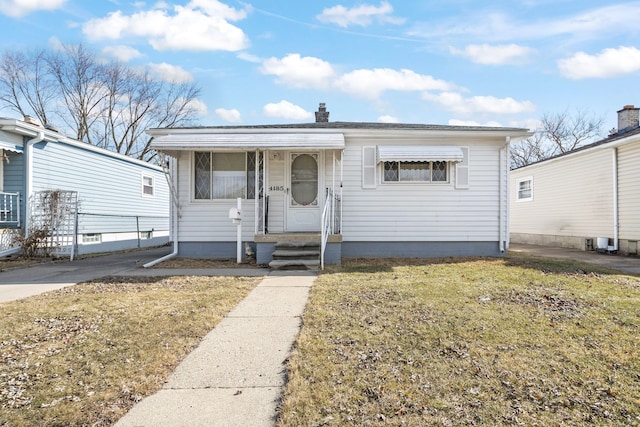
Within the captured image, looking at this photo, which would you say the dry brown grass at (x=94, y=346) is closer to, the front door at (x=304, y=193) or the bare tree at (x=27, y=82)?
the front door at (x=304, y=193)

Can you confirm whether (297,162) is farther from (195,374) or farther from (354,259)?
(195,374)

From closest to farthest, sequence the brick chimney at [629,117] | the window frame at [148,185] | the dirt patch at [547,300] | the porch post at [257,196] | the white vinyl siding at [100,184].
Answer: the dirt patch at [547,300]
the porch post at [257,196]
the white vinyl siding at [100,184]
the brick chimney at [629,117]
the window frame at [148,185]

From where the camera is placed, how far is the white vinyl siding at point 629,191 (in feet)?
34.3

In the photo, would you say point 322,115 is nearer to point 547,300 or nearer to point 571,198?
point 571,198

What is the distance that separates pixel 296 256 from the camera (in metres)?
7.97

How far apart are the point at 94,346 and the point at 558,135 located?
113 feet

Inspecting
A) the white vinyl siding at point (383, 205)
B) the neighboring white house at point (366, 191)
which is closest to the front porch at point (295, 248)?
the neighboring white house at point (366, 191)

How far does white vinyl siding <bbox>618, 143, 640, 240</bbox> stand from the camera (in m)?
10.4

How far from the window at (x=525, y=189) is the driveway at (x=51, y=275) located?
14.7 meters

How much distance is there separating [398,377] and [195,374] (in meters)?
1.52

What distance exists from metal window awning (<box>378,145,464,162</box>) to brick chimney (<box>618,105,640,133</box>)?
853 centimetres

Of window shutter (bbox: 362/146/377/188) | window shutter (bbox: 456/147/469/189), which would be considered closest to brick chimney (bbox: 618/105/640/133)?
window shutter (bbox: 456/147/469/189)

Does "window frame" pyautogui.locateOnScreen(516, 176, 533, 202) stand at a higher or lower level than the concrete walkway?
higher

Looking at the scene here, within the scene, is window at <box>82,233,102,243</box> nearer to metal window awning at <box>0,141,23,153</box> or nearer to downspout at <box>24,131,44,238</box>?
downspout at <box>24,131,44,238</box>
